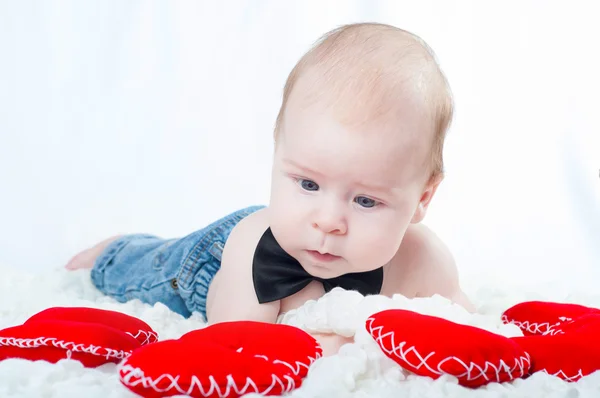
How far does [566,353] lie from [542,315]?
0.28m

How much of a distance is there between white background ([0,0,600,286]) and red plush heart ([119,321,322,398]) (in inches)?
60.2

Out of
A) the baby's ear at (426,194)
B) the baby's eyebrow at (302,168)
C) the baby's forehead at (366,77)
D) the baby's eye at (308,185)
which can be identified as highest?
the baby's forehead at (366,77)

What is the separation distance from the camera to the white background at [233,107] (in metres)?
2.64

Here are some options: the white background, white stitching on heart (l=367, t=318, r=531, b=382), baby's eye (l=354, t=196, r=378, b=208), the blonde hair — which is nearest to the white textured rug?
white stitching on heart (l=367, t=318, r=531, b=382)

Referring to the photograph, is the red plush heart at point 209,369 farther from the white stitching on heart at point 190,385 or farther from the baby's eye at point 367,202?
the baby's eye at point 367,202

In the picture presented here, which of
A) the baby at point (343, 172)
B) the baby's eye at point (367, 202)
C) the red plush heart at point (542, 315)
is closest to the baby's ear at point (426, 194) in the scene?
the baby at point (343, 172)

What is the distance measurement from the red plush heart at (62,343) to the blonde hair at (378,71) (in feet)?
1.58

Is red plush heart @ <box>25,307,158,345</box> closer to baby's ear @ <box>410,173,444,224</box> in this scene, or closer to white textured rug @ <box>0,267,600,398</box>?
white textured rug @ <box>0,267,600,398</box>

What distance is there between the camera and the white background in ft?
8.65

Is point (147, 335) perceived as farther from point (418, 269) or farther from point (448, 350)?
point (418, 269)

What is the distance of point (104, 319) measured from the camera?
48.4 inches

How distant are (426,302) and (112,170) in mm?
1674

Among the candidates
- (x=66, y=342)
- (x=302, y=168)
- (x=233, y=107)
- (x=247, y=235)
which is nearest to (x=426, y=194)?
(x=302, y=168)

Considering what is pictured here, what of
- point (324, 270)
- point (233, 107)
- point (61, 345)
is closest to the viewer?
point (61, 345)
